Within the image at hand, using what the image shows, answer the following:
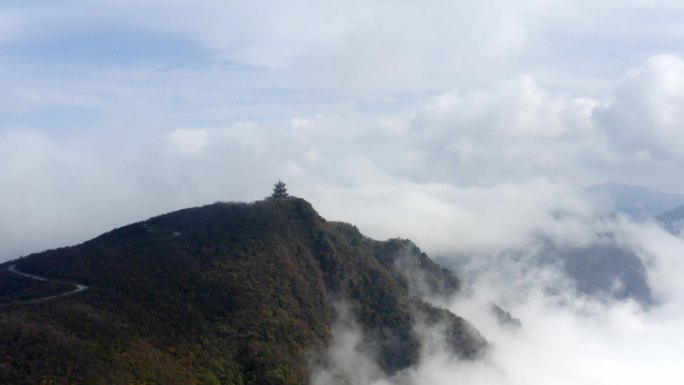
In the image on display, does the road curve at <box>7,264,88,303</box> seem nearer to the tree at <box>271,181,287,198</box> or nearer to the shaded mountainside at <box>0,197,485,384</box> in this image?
the shaded mountainside at <box>0,197,485,384</box>

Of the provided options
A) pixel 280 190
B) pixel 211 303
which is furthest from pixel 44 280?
pixel 280 190

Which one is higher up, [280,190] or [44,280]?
[280,190]

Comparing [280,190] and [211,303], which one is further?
[280,190]

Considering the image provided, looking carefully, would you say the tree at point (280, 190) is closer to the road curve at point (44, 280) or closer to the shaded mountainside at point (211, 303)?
the shaded mountainside at point (211, 303)

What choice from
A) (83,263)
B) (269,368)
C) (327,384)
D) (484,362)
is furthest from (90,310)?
(484,362)

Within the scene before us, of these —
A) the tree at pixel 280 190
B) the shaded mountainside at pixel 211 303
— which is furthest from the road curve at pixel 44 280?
the tree at pixel 280 190

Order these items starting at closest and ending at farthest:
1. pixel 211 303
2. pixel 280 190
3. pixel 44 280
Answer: pixel 44 280, pixel 211 303, pixel 280 190

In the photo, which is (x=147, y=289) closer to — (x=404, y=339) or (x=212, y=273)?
(x=212, y=273)

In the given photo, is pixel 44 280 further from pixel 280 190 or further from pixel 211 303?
pixel 280 190

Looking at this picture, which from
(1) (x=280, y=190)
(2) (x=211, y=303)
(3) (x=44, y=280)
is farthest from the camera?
(1) (x=280, y=190)

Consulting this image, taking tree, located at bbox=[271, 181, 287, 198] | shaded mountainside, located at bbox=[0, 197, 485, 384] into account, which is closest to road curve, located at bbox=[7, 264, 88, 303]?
shaded mountainside, located at bbox=[0, 197, 485, 384]
